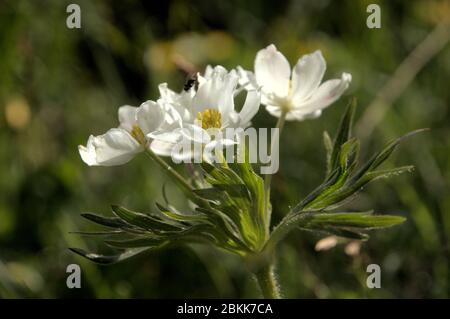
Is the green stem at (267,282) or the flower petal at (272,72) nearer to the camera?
the green stem at (267,282)

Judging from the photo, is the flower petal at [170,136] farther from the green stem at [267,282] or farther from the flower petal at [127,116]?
the green stem at [267,282]

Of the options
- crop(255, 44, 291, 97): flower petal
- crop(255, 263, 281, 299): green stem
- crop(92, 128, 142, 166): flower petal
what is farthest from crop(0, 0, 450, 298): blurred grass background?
crop(92, 128, 142, 166): flower petal

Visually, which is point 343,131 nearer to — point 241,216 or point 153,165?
point 241,216

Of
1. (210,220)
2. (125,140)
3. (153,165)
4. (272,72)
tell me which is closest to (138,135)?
(125,140)

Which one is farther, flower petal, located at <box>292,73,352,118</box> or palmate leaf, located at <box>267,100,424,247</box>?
flower petal, located at <box>292,73,352,118</box>

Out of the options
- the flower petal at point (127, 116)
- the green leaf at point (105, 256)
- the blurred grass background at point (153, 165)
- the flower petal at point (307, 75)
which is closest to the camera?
the green leaf at point (105, 256)

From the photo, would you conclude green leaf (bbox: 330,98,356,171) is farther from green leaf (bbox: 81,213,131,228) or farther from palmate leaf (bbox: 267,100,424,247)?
green leaf (bbox: 81,213,131,228)

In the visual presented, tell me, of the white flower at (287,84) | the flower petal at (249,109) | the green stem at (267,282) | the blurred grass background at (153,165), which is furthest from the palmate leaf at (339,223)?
the blurred grass background at (153,165)

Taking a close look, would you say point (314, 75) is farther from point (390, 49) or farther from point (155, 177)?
point (390, 49)
